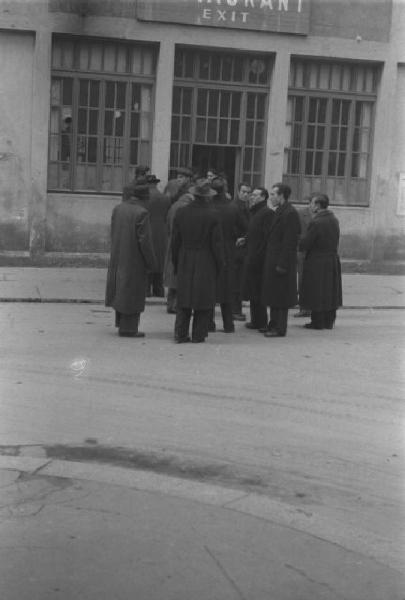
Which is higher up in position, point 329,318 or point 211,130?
point 211,130

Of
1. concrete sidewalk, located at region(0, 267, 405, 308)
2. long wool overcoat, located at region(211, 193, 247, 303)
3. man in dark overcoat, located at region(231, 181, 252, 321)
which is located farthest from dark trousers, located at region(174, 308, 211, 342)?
concrete sidewalk, located at region(0, 267, 405, 308)

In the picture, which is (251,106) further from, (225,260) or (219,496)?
(219,496)

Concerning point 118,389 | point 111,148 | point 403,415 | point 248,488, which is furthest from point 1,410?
point 111,148

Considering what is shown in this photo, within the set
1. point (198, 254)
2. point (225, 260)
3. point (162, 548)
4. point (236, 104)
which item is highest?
point (236, 104)

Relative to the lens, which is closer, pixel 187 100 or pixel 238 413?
pixel 238 413

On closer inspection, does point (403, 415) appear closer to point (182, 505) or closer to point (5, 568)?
point (182, 505)

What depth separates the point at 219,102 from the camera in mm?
21172

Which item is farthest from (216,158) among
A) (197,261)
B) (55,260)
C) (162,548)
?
(162,548)

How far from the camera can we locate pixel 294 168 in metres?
21.9

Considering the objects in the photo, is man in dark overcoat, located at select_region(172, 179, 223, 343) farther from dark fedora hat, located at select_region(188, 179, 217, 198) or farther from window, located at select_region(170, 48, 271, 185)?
window, located at select_region(170, 48, 271, 185)

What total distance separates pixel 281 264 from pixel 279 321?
0.66 meters

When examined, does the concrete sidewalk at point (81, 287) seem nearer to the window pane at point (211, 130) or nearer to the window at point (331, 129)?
the window at point (331, 129)

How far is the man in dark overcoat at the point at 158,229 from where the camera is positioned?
1631 cm

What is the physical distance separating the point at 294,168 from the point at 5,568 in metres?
17.4
